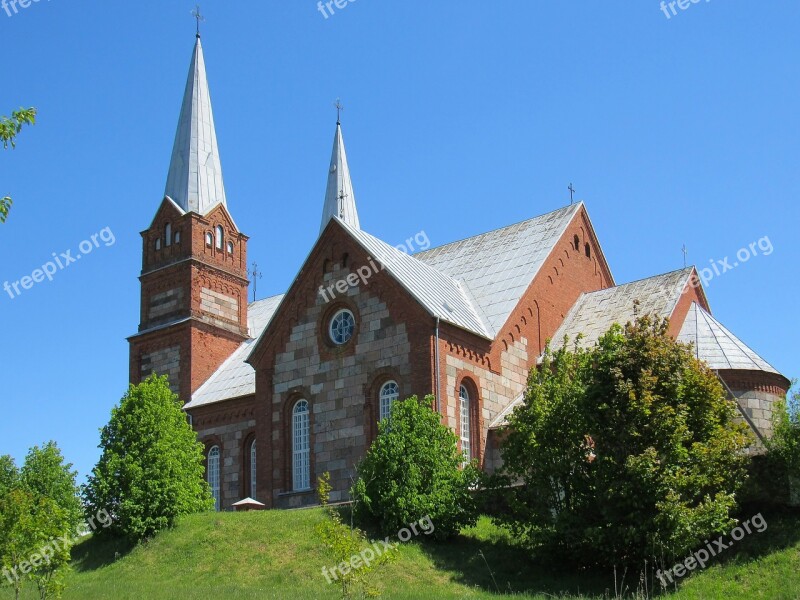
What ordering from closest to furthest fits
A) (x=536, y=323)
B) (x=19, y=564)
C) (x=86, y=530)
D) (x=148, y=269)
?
1. (x=19, y=564)
2. (x=86, y=530)
3. (x=536, y=323)
4. (x=148, y=269)

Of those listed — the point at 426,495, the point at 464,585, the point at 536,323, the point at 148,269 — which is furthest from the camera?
the point at 148,269

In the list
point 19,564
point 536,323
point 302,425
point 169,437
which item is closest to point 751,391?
point 536,323

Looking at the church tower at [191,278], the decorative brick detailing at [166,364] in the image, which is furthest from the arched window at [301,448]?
the decorative brick detailing at [166,364]

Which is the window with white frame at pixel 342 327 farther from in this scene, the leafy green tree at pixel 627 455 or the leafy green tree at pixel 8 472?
the leafy green tree at pixel 8 472

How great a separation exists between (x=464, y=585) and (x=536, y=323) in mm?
16106

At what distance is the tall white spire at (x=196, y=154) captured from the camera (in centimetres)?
5391

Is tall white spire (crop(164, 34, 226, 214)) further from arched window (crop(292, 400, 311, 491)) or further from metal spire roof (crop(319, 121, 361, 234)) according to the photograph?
arched window (crop(292, 400, 311, 491))

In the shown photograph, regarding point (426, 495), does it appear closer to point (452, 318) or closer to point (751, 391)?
point (452, 318)

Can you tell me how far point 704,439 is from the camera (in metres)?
27.3

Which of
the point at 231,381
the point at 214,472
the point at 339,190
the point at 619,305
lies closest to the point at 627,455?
the point at 619,305

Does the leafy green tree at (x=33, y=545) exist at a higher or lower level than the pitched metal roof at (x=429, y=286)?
lower

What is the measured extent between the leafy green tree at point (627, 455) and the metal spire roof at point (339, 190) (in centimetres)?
3512

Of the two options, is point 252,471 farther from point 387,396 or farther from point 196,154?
point 196,154

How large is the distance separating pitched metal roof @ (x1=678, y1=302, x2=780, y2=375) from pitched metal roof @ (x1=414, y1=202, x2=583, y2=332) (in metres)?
6.40
